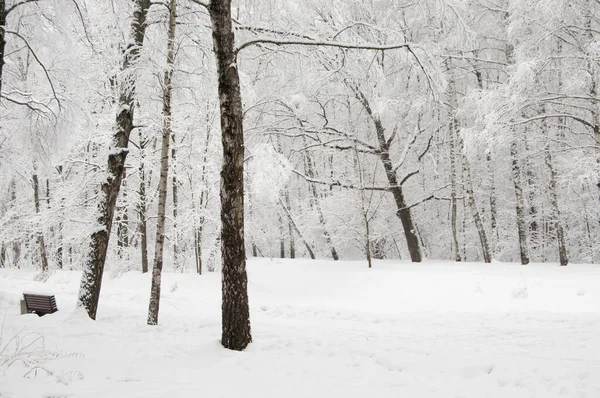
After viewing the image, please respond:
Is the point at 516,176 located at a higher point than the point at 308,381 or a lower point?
higher

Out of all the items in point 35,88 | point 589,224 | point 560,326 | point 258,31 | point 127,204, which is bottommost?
point 560,326

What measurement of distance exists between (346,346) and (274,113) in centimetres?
972

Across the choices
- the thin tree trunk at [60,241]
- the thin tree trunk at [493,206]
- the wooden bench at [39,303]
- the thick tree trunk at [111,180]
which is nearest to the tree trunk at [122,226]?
the thin tree trunk at [60,241]

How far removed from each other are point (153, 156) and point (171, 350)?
48.1 feet

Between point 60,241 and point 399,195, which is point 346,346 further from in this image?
point 60,241

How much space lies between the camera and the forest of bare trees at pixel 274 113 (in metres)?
6.54

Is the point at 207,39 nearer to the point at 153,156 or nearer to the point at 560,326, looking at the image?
the point at 560,326

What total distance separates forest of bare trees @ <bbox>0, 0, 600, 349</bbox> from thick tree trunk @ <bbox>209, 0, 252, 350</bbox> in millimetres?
23

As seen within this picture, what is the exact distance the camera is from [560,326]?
24.1 ft

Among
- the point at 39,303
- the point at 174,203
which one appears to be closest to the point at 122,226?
the point at 174,203

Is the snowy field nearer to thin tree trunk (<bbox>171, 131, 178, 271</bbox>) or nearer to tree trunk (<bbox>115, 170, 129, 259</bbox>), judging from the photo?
thin tree trunk (<bbox>171, 131, 178, 271</bbox>)

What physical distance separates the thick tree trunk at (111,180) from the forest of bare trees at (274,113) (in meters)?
0.03

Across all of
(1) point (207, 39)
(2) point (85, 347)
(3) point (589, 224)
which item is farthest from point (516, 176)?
(2) point (85, 347)

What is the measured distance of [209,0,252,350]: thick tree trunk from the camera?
544 centimetres
